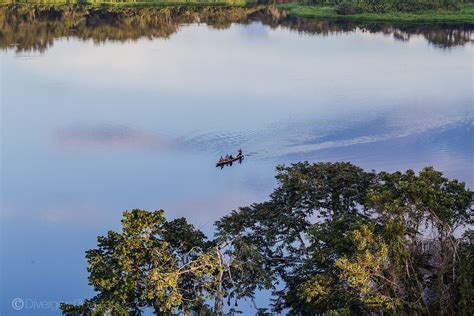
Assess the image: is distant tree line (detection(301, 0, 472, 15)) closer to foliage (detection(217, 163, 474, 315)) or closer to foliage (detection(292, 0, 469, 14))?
foliage (detection(292, 0, 469, 14))

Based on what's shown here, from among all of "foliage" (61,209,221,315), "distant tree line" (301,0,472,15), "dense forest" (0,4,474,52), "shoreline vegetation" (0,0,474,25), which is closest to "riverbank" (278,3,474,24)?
"shoreline vegetation" (0,0,474,25)

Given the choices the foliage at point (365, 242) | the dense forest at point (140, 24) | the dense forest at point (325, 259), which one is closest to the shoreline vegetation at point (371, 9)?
the dense forest at point (140, 24)

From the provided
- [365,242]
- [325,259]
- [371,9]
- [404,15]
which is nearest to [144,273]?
[325,259]

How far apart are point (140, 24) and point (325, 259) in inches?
1480

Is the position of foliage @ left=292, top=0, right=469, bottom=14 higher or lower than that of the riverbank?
higher

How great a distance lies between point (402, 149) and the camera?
71.2 ft

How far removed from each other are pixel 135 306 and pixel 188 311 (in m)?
0.74

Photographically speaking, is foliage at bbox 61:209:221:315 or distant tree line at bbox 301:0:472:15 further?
distant tree line at bbox 301:0:472:15

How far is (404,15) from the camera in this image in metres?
47.6

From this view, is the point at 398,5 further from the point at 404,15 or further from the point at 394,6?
the point at 404,15

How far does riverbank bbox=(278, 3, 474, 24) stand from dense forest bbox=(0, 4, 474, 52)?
1061 mm

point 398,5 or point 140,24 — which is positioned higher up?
point 140,24

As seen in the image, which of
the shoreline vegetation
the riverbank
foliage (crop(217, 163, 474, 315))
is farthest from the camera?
the shoreline vegetation

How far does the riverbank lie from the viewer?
46.8 m
